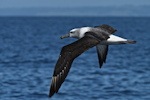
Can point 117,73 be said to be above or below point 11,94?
above

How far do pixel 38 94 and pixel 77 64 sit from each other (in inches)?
730

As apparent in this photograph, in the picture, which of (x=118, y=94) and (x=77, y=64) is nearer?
(x=118, y=94)

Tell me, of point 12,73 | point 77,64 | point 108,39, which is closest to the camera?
point 108,39

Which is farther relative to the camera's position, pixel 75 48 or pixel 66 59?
pixel 75 48

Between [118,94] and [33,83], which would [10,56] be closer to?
[33,83]

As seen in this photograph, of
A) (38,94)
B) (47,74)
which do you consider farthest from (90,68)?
(38,94)

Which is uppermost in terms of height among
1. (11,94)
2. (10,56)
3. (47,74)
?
(10,56)

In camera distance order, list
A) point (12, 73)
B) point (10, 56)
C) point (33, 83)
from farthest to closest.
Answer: point (10, 56), point (12, 73), point (33, 83)

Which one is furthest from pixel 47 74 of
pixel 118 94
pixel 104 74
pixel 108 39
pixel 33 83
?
pixel 108 39

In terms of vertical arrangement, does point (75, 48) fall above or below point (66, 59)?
above

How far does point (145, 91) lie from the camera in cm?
3378

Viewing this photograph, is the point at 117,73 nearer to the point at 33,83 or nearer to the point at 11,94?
the point at 33,83

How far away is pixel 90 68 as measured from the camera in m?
45.8

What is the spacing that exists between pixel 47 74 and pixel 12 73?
5834 mm
